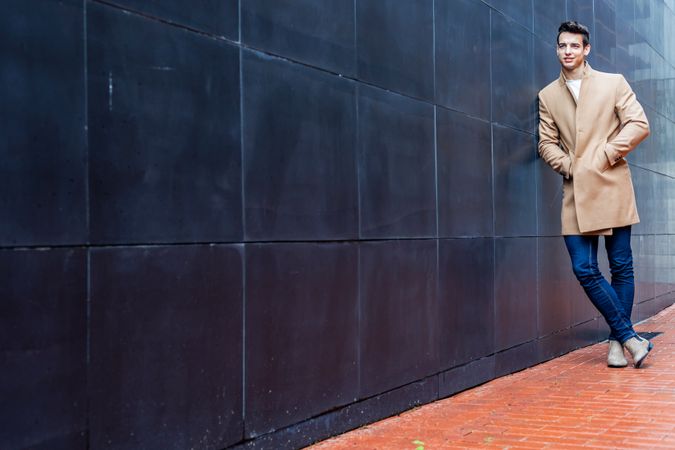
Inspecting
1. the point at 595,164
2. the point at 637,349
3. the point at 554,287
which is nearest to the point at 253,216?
the point at 595,164

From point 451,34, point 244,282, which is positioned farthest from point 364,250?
point 451,34

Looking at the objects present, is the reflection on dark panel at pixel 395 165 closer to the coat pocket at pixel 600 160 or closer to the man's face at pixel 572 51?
the coat pocket at pixel 600 160

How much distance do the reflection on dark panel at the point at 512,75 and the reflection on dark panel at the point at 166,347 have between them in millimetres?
3463

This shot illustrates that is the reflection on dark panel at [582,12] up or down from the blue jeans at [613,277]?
up

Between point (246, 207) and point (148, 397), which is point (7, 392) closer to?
point (148, 397)

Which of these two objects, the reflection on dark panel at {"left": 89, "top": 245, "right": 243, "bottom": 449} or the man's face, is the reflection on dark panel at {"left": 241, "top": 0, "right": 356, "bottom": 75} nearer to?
the reflection on dark panel at {"left": 89, "top": 245, "right": 243, "bottom": 449}

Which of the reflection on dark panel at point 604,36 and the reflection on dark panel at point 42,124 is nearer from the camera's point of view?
the reflection on dark panel at point 42,124

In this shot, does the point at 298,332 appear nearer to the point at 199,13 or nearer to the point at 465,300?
the point at 199,13

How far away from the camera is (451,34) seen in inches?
235

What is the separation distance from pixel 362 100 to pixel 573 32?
119 inches

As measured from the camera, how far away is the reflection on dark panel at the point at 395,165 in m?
4.88

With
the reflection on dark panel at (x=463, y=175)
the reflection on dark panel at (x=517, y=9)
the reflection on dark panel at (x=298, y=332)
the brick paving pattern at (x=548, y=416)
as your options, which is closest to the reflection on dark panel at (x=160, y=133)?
the reflection on dark panel at (x=298, y=332)

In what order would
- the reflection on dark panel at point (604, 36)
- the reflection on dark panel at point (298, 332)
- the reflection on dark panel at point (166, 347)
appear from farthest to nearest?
1. the reflection on dark panel at point (604, 36)
2. the reflection on dark panel at point (298, 332)
3. the reflection on dark panel at point (166, 347)

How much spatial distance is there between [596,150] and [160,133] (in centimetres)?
453
